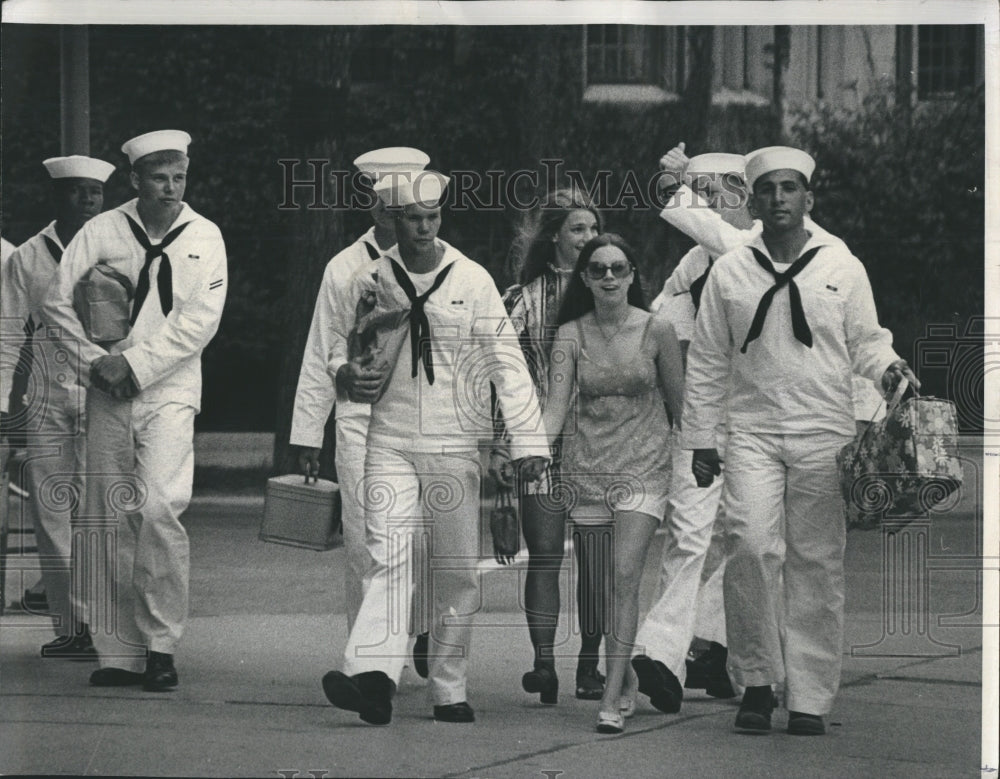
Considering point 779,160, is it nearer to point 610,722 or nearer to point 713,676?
point 713,676

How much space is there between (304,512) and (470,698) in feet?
2.85

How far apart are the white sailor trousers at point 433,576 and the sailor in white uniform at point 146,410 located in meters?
0.70

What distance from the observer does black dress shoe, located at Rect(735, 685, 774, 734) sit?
6.93 meters

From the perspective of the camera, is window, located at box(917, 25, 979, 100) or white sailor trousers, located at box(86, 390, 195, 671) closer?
window, located at box(917, 25, 979, 100)

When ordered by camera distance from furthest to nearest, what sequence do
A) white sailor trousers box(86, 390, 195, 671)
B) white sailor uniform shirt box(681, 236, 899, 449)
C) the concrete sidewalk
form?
white sailor trousers box(86, 390, 195, 671) < white sailor uniform shirt box(681, 236, 899, 449) < the concrete sidewalk

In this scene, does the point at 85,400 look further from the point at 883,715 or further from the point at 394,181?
the point at 883,715

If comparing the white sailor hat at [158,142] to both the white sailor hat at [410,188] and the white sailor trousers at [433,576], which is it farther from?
the white sailor trousers at [433,576]

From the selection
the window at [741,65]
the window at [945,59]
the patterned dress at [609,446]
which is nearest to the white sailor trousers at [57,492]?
the patterned dress at [609,446]

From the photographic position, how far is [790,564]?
6.97 meters

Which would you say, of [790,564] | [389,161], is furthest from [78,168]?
[790,564]

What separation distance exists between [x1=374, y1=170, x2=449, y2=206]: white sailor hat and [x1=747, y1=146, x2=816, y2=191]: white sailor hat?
1.05m

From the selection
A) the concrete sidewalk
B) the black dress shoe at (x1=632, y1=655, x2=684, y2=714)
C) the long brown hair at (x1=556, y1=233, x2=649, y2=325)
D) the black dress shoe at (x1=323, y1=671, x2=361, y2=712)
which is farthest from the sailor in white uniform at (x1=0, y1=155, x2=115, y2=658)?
the black dress shoe at (x1=632, y1=655, x2=684, y2=714)

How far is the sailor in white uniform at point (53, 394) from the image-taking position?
705 cm

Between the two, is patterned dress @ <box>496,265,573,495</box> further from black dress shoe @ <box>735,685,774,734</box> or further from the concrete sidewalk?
black dress shoe @ <box>735,685,774,734</box>
